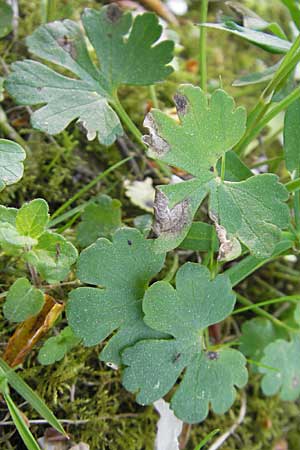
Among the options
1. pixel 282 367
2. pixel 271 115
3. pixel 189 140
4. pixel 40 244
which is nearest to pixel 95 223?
pixel 40 244

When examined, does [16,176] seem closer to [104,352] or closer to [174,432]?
[104,352]

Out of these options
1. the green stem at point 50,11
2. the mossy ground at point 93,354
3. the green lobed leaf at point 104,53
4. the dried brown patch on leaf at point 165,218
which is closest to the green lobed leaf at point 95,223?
the mossy ground at point 93,354

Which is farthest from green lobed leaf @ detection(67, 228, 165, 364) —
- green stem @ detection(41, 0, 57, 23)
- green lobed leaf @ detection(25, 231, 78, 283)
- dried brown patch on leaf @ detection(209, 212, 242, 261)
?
green stem @ detection(41, 0, 57, 23)

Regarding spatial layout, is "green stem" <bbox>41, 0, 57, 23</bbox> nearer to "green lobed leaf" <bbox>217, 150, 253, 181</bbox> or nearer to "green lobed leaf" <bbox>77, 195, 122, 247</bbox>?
"green lobed leaf" <bbox>77, 195, 122, 247</bbox>

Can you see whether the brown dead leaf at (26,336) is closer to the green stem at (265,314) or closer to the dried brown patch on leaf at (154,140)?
the dried brown patch on leaf at (154,140)

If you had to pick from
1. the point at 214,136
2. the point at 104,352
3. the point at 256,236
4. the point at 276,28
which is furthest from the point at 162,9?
the point at 104,352
